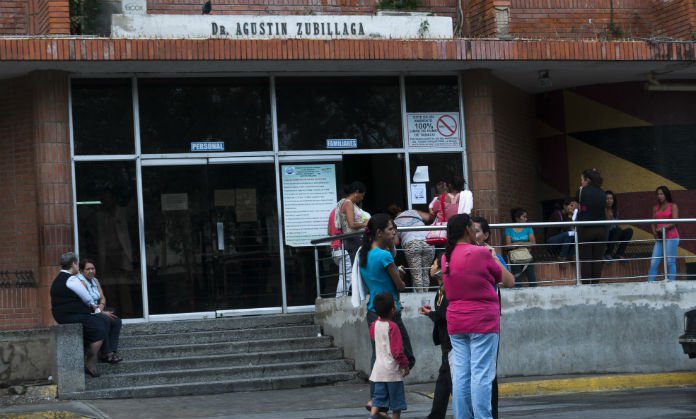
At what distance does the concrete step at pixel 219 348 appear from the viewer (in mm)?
13891

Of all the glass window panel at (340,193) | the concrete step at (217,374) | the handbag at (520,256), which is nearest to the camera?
the concrete step at (217,374)

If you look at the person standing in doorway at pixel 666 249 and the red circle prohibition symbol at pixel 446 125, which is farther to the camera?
the red circle prohibition symbol at pixel 446 125

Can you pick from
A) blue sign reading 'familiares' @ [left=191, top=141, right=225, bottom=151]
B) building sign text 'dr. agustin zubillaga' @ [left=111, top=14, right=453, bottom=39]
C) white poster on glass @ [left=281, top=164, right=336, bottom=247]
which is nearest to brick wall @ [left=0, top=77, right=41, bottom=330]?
building sign text 'dr. agustin zubillaga' @ [left=111, top=14, right=453, bottom=39]

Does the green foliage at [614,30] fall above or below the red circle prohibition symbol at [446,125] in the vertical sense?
above

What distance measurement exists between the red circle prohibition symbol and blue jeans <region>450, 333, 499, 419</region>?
863 centimetres

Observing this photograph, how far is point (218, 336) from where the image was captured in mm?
14602

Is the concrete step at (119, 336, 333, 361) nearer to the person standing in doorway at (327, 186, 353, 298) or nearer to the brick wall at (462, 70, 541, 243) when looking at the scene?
the person standing in doorway at (327, 186, 353, 298)

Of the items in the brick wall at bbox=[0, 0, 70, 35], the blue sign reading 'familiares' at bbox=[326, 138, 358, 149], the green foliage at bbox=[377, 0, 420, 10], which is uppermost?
the green foliage at bbox=[377, 0, 420, 10]

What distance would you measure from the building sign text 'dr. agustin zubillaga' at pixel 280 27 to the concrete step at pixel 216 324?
3.96 m

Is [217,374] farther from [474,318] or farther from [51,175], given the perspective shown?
[474,318]

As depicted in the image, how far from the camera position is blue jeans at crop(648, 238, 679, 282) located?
1427 cm

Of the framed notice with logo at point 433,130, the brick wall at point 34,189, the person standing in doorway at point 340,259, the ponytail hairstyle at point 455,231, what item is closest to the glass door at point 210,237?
the brick wall at point 34,189

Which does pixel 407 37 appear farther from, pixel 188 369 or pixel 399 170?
pixel 188 369

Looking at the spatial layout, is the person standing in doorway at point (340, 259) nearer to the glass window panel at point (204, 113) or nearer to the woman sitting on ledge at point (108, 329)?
the glass window panel at point (204, 113)
